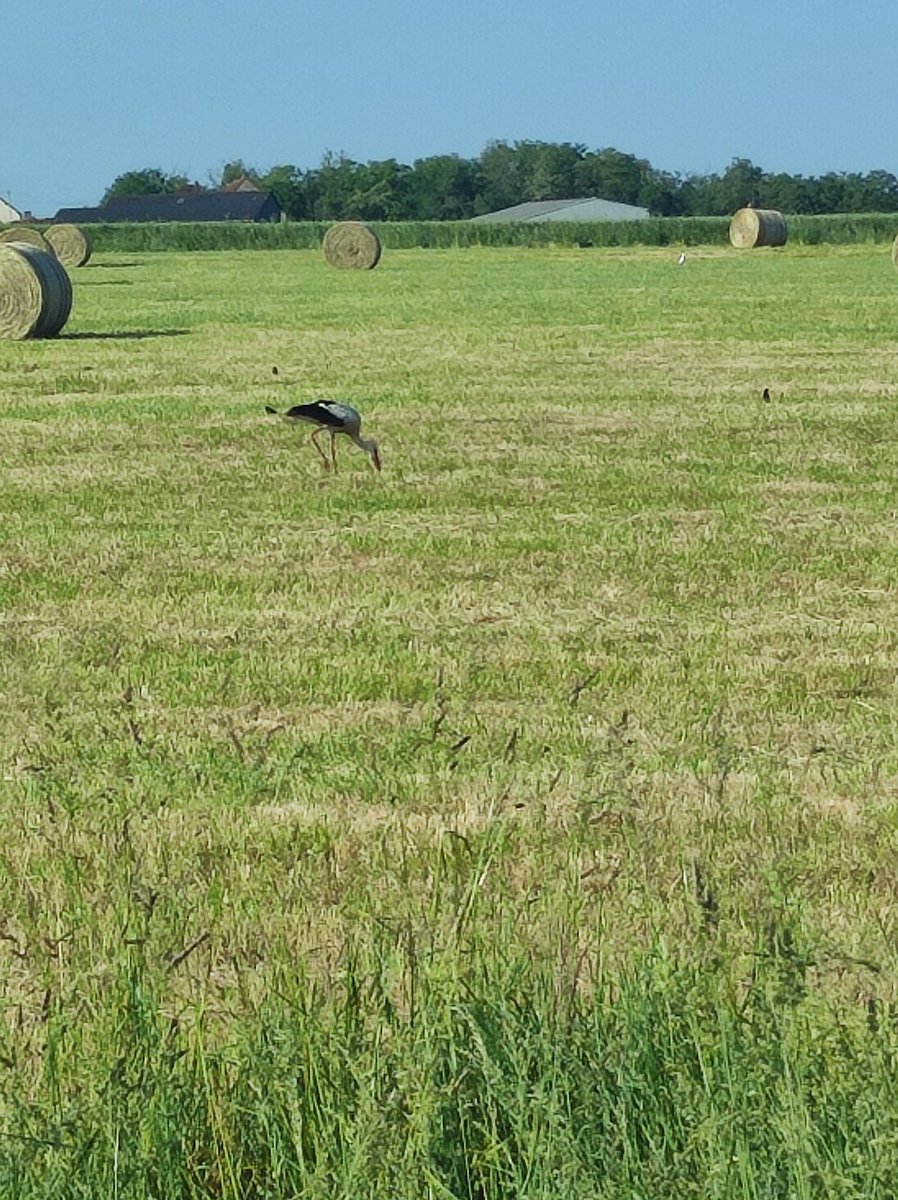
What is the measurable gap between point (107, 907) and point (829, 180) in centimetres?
13120

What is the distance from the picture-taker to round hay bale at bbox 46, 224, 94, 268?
5572 centimetres

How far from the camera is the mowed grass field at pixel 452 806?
3.25m

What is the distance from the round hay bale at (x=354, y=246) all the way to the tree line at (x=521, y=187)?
81256 millimetres

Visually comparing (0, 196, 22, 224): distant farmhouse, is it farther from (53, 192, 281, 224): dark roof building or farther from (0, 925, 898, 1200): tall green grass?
(0, 925, 898, 1200): tall green grass

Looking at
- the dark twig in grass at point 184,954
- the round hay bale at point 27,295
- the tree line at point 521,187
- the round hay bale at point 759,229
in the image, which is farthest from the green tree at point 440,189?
the dark twig in grass at point 184,954

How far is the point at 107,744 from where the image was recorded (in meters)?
6.50

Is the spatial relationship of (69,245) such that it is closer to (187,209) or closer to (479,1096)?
(479,1096)

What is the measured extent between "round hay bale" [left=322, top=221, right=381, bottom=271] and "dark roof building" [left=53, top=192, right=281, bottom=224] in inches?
3426

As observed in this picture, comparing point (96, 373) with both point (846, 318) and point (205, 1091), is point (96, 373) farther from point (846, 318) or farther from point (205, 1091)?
point (205, 1091)

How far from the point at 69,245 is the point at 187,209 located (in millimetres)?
89198

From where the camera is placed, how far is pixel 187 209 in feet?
469

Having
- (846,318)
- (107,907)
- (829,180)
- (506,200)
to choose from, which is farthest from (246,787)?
(506,200)

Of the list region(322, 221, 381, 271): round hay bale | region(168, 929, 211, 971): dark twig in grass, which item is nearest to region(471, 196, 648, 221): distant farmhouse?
region(322, 221, 381, 271): round hay bale

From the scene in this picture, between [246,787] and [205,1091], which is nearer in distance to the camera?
[205,1091]
